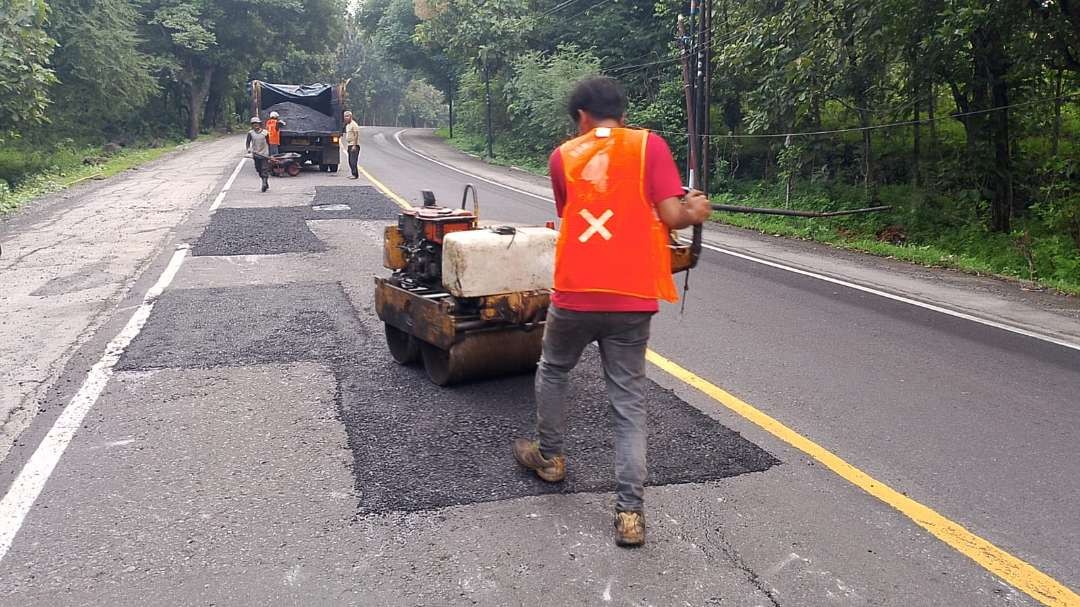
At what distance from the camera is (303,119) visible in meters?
25.8

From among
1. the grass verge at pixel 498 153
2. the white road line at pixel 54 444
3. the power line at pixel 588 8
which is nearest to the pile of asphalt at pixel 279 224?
the white road line at pixel 54 444

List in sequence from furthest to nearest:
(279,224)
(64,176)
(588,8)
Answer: (588,8)
(64,176)
(279,224)

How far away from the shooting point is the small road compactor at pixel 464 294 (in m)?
5.17

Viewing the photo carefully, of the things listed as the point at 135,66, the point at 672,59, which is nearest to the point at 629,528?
the point at 672,59

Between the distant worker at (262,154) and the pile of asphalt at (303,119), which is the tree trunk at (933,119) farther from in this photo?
the pile of asphalt at (303,119)

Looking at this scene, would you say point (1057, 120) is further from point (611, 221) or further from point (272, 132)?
point (272, 132)

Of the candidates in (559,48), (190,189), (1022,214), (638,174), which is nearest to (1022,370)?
(638,174)

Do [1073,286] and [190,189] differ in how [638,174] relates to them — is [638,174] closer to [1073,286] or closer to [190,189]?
[1073,286]

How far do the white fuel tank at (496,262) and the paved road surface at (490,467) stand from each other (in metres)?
0.74

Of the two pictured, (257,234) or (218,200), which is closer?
(257,234)

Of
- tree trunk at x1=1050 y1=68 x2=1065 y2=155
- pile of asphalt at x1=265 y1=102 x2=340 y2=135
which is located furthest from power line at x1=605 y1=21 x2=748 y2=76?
pile of asphalt at x1=265 y1=102 x2=340 y2=135

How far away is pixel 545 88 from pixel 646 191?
28.6 m

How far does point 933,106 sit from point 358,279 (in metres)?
11.9

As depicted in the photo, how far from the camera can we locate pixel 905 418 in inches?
208
